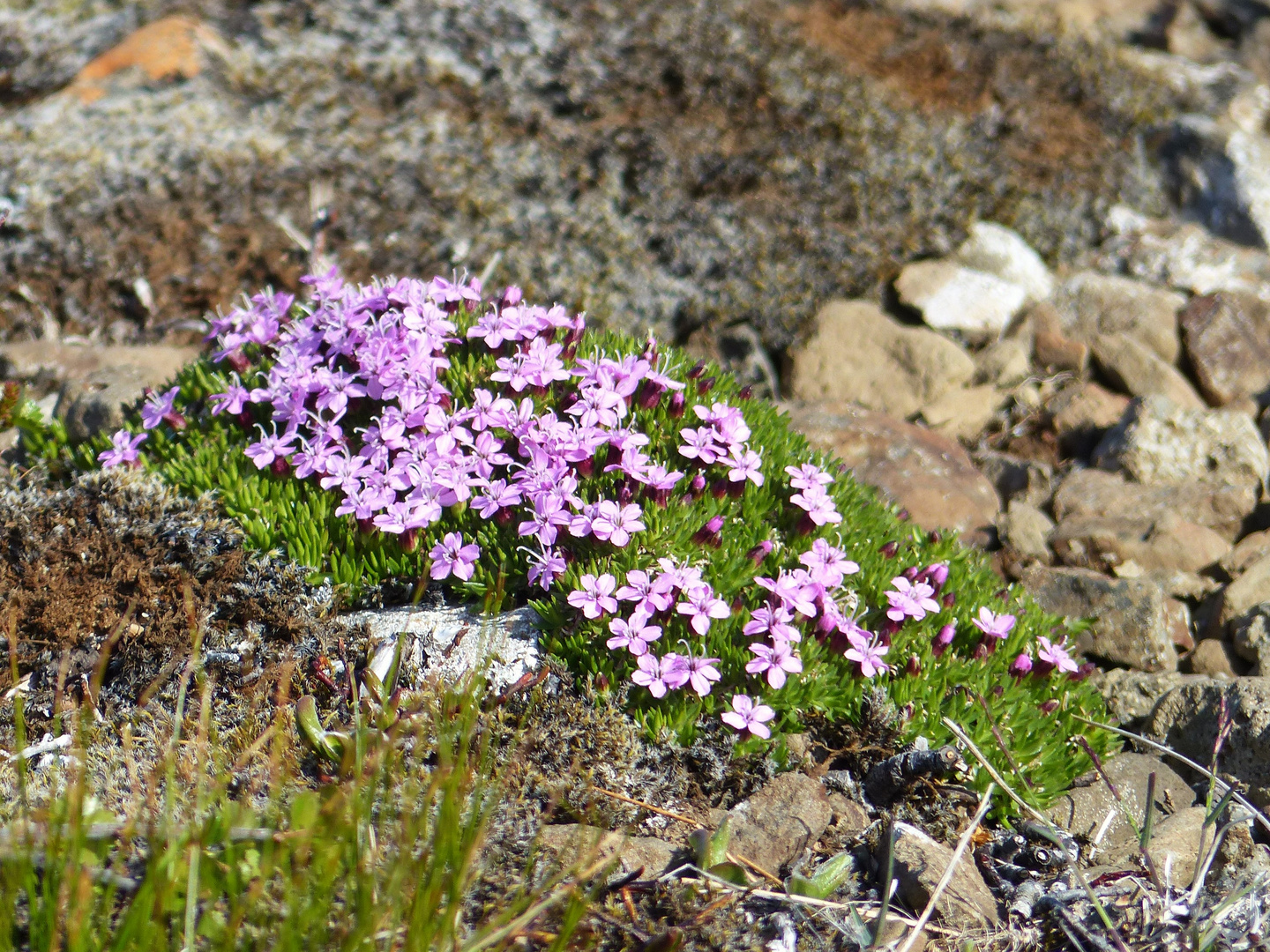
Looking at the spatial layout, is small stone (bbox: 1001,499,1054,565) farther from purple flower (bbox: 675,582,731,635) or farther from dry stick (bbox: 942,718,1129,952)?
purple flower (bbox: 675,582,731,635)

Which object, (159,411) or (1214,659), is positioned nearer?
(159,411)

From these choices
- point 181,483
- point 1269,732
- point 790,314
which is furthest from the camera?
point 790,314

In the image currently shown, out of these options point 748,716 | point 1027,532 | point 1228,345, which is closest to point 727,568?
point 748,716

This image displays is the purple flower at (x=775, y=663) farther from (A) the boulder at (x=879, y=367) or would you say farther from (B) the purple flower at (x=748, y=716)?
(A) the boulder at (x=879, y=367)

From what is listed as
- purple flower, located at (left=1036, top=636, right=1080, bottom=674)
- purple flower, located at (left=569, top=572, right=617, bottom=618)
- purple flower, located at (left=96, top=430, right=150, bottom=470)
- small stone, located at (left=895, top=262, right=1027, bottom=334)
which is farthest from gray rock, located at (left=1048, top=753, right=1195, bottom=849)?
purple flower, located at (left=96, top=430, right=150, bottom=470)

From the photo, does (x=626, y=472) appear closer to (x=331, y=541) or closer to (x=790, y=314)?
(x=331, y=541)

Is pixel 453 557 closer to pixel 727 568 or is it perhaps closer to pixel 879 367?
pixel 727 568

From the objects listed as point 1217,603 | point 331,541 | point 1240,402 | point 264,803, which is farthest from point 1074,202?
point 264,803
